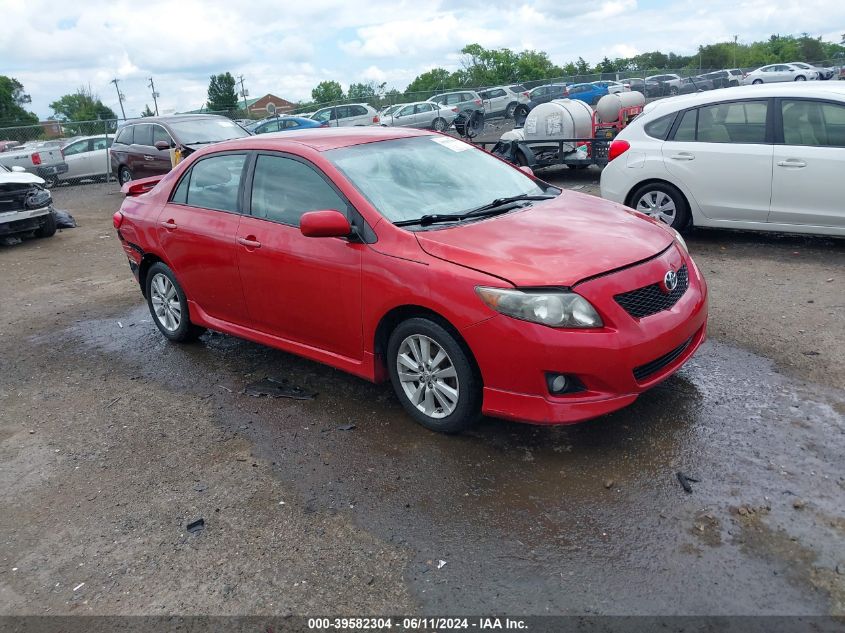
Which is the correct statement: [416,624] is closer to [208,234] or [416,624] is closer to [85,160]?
[208,234]

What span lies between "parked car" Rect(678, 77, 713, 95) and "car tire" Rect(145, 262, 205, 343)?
32065 millimetres

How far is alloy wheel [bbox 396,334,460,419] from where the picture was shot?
3951mm

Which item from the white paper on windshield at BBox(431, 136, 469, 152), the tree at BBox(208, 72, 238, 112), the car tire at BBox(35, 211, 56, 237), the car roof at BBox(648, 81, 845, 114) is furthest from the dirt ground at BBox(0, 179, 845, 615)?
the tree at BBox(208, 72, 238, 112)

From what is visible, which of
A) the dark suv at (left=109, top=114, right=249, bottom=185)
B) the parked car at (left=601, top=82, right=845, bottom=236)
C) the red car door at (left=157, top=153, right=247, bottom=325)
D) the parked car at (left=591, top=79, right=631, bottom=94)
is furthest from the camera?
the parked car at (left=591, top=79, right=631, bottom=94)

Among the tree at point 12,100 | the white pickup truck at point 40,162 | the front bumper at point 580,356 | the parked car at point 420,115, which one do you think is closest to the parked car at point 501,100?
the parked car at point 420,115

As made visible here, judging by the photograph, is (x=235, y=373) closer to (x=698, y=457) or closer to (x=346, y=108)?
(x=698, y=457)

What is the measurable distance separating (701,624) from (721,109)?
6.19 metres

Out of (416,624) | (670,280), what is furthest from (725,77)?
(416,624)

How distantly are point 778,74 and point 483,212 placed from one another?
144 feet

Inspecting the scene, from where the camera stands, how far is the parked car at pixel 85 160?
801 inches

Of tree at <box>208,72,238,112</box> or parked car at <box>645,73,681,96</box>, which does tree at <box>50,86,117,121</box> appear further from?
parked car at <box>645,73,681,96</box>

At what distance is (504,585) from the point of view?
2.92 meters

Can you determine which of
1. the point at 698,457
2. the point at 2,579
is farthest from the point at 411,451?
the point at 2,579

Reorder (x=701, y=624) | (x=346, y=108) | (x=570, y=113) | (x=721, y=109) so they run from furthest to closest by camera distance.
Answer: (x=346, y=108)
(x=570, y=113)
(x=721, y=109)
(x=701, y=624)
